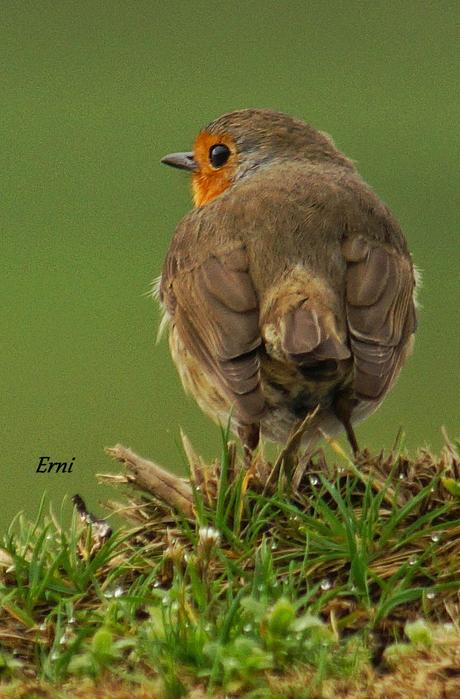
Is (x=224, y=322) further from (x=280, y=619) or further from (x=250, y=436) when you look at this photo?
(x=280, y=619)

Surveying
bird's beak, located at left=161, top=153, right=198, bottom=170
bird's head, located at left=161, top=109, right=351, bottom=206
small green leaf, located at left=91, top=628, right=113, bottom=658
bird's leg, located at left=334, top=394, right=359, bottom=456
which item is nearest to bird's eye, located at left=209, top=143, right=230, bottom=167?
bird's head, located at left=161, top=109, right=351, bottom=206

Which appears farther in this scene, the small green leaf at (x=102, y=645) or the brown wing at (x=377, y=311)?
the brown wing at (x=377, y=311)

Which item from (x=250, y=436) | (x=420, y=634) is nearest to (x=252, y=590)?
(x=420, y=634)

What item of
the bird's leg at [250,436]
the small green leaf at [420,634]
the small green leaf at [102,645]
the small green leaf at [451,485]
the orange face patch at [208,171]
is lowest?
the small green leaf at [102,645]

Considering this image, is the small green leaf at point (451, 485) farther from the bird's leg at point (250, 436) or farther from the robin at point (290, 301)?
the bird's leg at point (250, 436)

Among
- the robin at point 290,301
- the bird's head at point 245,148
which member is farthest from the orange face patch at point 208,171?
the robin at point 290,301

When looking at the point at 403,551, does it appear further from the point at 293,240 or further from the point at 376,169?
the point at 376,169

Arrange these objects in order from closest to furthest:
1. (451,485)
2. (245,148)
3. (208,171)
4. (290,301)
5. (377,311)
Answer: (451,485)
(290,301)
(377,311)
(245,148)
(208,171)
